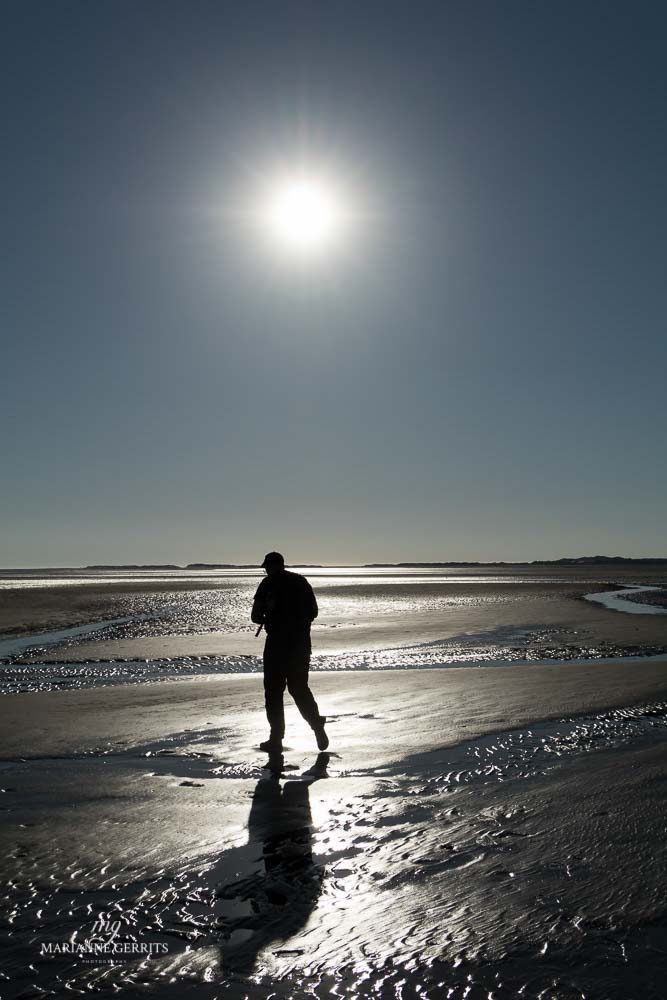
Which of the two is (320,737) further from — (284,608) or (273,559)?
(273,559)

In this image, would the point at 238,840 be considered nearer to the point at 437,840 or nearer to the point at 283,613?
the point at 437,840

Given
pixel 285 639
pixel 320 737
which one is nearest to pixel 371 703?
pixel 320 737

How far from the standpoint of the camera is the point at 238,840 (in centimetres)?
547

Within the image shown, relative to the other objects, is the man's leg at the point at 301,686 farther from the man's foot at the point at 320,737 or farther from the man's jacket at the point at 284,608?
the man's jacket at the point at 284,608

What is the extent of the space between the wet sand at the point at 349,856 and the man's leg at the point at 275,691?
38 centimetres

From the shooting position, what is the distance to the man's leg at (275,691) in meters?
8.16

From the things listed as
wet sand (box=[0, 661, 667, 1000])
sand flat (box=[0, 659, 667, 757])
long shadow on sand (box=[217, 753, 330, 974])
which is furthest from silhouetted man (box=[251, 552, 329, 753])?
long shadow on sand (box=[217, 753, 330, 974])

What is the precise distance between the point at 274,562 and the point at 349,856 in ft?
13.4

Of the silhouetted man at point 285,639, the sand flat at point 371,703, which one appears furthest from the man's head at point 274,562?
the sand flat at point 371,703

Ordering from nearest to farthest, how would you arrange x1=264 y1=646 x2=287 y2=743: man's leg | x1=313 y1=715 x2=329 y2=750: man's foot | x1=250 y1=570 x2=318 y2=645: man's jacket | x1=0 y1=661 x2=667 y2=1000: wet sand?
x1=0 y1=661 x2=667 y2=1000: wet sand, x1=264 y1=646 x2=287 y2=743: man's leg, x1=313 y1=715 x2=329 y2=750: man's foot, x1=250 y1=570 x2=318 y2=645: man's jacket

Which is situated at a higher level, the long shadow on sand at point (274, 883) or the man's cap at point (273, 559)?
the man's cap at point (273, 559)

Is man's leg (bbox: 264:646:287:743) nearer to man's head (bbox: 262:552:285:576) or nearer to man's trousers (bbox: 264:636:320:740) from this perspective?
man's trousers (bbox: 264:636:320:740)

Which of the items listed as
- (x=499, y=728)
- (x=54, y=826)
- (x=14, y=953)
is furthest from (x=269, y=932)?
(x=499, y=728)

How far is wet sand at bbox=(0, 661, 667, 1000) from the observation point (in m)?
3.57
